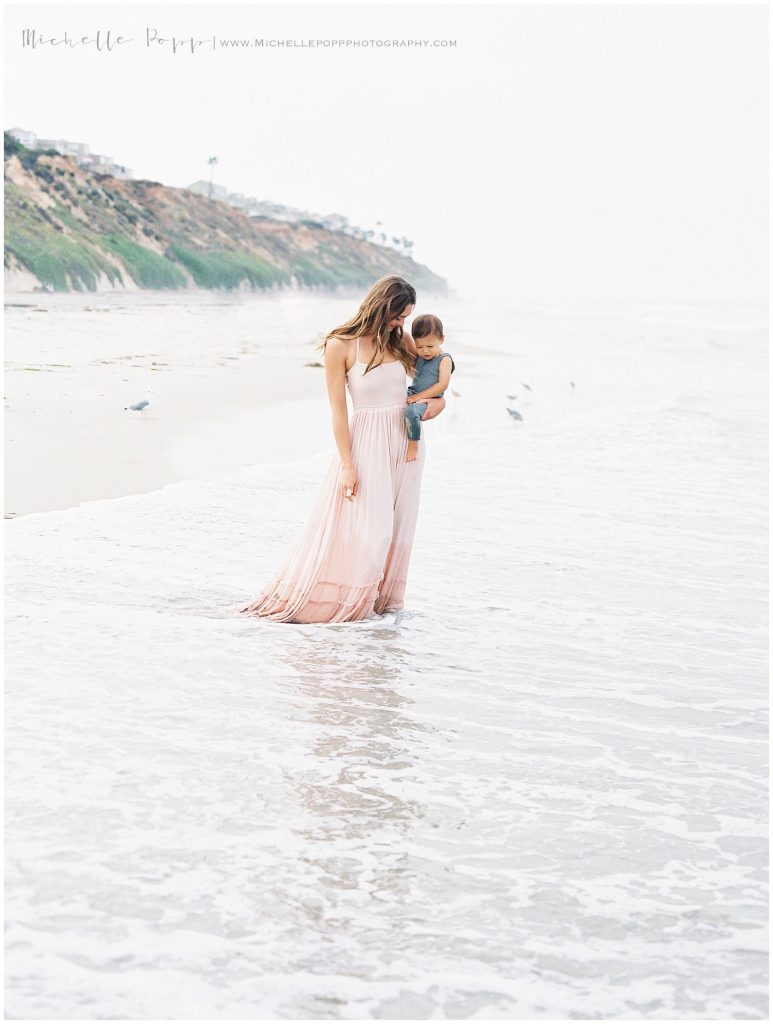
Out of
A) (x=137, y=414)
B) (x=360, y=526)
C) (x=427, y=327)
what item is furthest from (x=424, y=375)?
(x=137, y=414)

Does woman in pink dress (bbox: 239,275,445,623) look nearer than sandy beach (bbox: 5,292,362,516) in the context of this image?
Yes

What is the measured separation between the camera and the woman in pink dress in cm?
491

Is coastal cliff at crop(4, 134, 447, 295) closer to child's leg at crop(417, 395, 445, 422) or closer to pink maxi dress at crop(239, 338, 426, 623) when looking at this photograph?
pink maxi dress at crop(239, 338, 426, 623)

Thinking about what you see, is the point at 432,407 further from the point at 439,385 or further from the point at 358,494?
the point at 358,494

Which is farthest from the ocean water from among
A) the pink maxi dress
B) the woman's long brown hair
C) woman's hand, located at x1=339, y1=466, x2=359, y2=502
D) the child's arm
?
the woman's long brown hair

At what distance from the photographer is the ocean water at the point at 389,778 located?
252cm

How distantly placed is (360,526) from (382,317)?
2.96ft

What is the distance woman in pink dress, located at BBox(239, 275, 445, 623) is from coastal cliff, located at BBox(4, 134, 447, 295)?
32.0 m

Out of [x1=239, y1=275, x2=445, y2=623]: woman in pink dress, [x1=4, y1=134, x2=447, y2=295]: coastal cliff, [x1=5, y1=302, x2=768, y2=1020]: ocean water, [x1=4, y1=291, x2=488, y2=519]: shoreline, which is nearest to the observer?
[x1=5, y1=302, x2=768, y2=1020]: ocean water

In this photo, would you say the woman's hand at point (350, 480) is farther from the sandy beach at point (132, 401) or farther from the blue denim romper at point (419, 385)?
the sandy beach at point (132, 401)

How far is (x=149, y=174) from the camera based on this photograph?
64750 mm

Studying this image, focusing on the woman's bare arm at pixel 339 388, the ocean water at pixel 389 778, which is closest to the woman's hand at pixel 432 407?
the woman's bare arm at pixel 339 388

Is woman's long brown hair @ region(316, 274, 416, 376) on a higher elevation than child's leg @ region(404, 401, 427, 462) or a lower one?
higher

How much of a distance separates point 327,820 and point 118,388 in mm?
10500
